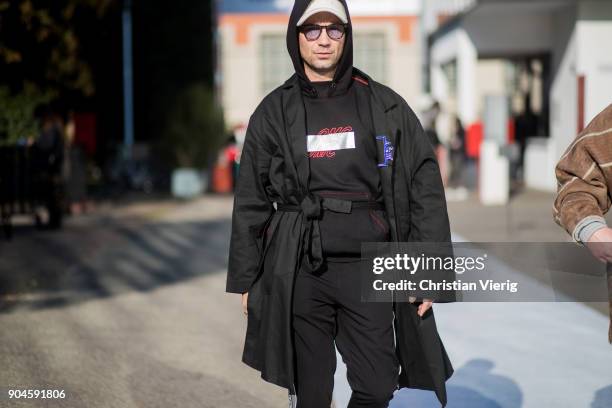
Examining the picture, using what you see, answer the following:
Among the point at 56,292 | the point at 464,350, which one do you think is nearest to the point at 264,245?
the point at 464,350

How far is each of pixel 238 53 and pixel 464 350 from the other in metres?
21.9

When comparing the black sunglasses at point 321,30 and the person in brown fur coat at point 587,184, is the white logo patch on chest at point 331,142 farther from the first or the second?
the person in brown fur coat at point 587,184

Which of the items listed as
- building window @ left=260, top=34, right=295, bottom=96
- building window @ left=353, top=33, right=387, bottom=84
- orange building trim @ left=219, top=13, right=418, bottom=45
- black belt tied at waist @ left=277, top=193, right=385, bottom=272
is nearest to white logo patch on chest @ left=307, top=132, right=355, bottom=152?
black belt tied at waist @ left=277, top=193, right=385, bottom=272

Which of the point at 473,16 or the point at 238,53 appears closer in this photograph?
the point at 473,16

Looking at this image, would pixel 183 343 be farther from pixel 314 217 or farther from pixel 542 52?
pixel 542 52

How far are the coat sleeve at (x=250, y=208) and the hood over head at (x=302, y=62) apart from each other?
22 cm

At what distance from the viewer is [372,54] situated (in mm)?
27969

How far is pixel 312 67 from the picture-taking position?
3717 mm

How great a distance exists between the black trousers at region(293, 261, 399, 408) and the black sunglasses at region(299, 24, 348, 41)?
85 cm

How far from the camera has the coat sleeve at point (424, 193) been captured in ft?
11.8

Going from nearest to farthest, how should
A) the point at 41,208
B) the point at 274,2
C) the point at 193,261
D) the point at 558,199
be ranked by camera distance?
the point at 558,199 → the point at 193,261 → the point at 41,208 → the point at 274,2

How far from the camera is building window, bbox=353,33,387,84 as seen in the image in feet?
91.0

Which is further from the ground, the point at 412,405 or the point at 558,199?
the point at 558,199

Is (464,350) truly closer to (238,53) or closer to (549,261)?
(549,261)
